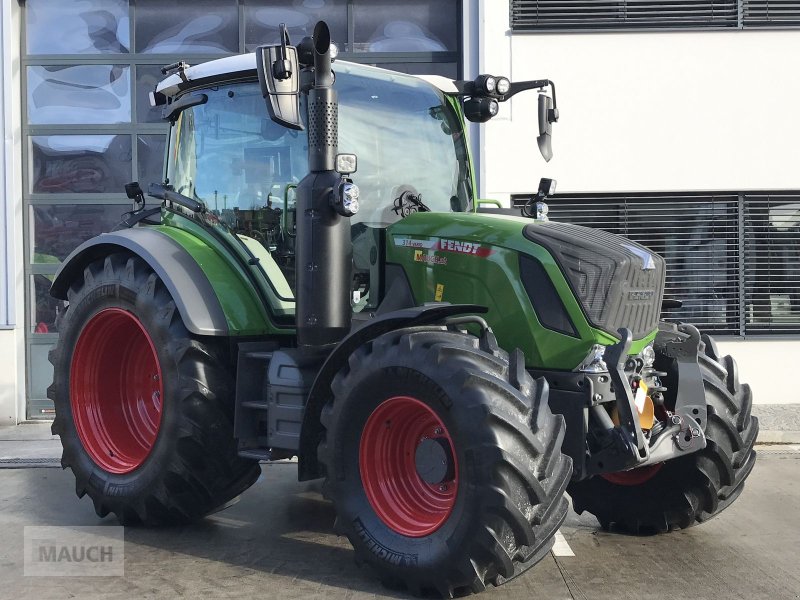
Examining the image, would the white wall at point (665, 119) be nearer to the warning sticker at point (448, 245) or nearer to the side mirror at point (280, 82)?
the warning sticker at point (448, 245)

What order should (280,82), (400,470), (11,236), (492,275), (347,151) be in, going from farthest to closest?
1. (11,236)
2. (347,151)
3. (492,275)
4. (400,470)
5. (280,82)

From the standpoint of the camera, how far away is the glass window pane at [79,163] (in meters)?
10.8

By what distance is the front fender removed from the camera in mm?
5378

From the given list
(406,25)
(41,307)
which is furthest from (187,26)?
(41,307)

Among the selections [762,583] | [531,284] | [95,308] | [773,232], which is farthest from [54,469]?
[773,232]

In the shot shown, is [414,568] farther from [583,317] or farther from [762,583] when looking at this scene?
[762,583]

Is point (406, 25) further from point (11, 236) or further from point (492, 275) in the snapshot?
point (492, 275)

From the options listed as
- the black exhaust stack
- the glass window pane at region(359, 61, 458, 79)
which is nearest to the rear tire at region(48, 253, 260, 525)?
the black exhaust stack

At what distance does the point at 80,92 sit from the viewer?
10789mm

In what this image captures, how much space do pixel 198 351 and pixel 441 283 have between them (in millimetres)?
1399

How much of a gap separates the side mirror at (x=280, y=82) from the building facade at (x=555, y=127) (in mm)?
5936

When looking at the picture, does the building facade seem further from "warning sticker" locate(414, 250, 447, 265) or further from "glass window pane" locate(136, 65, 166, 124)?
"warning sticker" locate(414, 250, 447, 265)

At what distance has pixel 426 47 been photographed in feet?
35.6

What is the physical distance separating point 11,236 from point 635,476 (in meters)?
7.40
